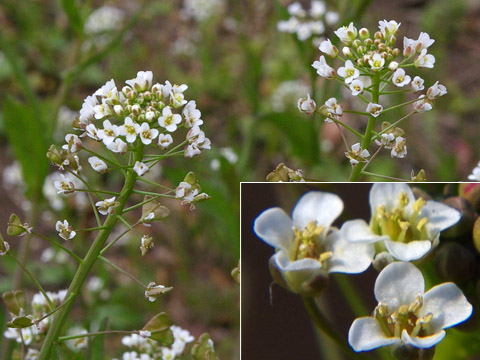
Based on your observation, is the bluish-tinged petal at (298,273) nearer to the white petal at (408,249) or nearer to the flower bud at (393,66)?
the white petal at (408,249)

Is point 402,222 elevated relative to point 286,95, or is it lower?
lower

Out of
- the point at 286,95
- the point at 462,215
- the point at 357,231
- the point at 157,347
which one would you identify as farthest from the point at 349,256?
the point at 286,95

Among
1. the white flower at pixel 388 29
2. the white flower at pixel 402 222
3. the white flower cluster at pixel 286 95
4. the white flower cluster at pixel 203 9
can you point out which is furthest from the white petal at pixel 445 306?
the white flower cluster at pixel 203 9

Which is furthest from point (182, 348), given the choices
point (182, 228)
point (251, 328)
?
point (182, 228)

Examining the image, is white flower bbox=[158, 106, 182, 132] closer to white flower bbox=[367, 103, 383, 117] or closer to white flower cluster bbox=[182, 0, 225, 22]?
white flower bbox=[367, 103, 383, 117]

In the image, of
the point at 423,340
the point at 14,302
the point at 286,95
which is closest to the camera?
the point at 423,340

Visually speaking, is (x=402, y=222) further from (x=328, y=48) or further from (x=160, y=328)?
(x=160, y=328)

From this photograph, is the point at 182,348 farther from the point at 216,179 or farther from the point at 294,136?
the point at 216,179
